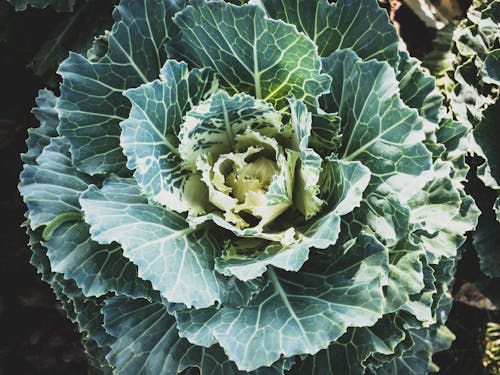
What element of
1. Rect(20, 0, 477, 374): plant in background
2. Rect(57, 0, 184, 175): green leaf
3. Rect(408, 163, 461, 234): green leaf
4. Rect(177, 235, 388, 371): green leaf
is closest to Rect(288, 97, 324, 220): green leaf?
Rect(20, 0, 477, 374): plant in background

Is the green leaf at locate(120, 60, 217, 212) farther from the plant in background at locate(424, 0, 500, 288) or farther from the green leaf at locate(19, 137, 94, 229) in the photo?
the plant in background at locate(424, 0, 500, 288)

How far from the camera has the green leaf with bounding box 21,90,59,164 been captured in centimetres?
161

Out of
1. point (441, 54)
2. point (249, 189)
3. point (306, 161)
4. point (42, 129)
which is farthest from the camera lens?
point (441, 54)

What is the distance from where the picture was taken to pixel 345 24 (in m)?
1.41

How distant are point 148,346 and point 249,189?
0.46 m

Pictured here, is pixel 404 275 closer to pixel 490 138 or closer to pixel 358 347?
pixel 358 347

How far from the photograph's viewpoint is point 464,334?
8.04 ft

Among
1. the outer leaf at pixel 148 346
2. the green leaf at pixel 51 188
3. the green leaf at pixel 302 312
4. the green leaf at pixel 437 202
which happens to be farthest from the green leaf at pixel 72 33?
the green leaf at pixel 437 202

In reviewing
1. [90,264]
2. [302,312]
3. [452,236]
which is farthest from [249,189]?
[452,236]

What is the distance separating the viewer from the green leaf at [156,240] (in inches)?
48.6

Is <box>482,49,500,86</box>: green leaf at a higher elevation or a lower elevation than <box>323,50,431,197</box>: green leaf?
lower

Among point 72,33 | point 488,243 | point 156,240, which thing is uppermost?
point 72,33

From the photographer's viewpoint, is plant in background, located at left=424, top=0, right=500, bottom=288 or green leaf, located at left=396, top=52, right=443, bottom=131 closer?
green leaf, located at left=396, top=52, right=443, bottom=131

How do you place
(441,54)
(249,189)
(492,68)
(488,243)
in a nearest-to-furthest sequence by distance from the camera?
(249,189) → (492,68) → (488,243) → (441,54)
